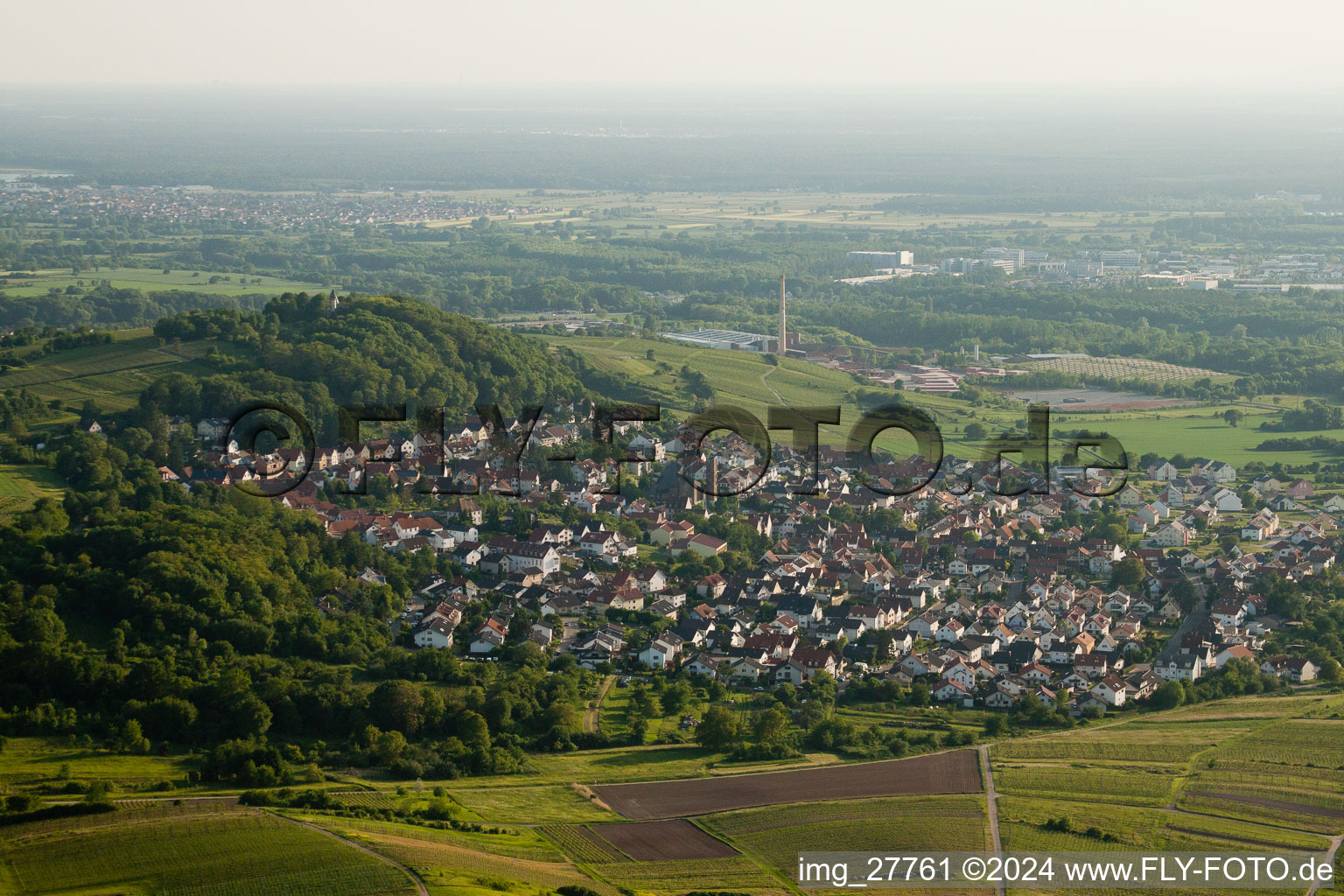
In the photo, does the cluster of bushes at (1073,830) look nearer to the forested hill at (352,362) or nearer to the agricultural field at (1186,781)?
the agricultural field at (1186,781)

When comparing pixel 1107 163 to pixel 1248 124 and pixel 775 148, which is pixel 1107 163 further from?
pixel 1248 124

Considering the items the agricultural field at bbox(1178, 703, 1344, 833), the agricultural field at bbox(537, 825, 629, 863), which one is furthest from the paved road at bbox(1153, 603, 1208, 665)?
the agricultural field at bbox(537, 825, 629, 863)

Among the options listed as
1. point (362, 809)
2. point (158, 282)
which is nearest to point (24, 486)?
point (362, 809)

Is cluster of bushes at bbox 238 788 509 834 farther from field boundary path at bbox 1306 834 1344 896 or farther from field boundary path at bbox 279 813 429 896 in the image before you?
field boundary path at bbox 1306 834 1344 896

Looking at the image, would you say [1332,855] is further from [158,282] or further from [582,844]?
[158,282]

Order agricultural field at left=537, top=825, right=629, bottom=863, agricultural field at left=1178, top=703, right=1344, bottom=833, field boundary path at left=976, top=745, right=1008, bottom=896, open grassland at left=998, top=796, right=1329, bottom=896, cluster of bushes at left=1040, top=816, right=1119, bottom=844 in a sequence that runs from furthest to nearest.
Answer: agricultural field at left=1178, top=703, right=1344, bottom=833 < cluster of bushes at left=1040, top=816, right=1119, bottom=844 < open grassland at left=998, top=796, right=1329, bottom=896 < field boundary path at left=976, top=745, right=1008, bottom=896 < agricultural field at left=537, top=825, right=629, bottom=863
